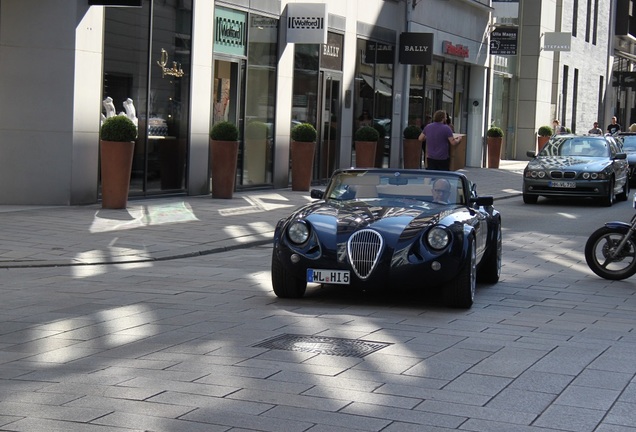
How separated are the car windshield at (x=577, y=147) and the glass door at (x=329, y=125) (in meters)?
5.47

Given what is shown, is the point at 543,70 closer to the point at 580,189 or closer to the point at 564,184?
the point at 580,189

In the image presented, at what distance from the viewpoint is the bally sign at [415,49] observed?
106 ft

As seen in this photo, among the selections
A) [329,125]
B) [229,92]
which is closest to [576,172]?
[329,125]

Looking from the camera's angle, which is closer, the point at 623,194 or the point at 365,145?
the point at 623,194

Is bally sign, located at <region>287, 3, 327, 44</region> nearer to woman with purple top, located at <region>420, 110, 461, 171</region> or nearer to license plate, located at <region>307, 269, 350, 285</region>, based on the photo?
Answer: woman with purple top, located at <region>420, 110, 461, 171</region>

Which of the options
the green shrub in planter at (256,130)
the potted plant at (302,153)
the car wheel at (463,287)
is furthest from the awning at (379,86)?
the car wheel at (463,287)

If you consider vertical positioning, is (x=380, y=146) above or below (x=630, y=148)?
below

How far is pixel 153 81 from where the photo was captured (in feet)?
67.3

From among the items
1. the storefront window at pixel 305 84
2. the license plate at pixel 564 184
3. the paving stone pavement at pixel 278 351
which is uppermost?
the storefront window at pixel 305 84

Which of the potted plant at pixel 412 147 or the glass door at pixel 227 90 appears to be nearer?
the glass door at pixel 227 90

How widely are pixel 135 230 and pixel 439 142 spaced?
25.6 ft

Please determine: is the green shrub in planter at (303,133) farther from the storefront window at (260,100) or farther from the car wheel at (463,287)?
the car wheel at (463,287)

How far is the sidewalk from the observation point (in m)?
13.2

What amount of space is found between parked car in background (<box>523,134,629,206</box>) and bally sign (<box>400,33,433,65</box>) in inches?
302
